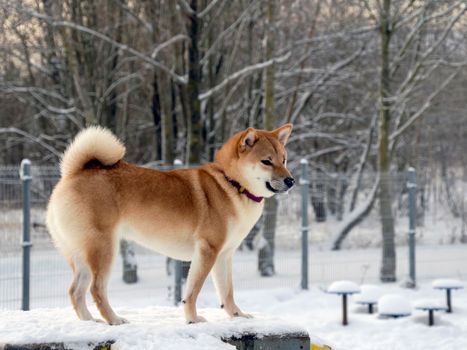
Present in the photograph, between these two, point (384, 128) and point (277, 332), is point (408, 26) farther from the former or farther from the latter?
point (277, 332)

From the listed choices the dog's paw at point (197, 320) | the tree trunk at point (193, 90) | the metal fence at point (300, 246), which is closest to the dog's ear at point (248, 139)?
the dog's paw at point (197, 320)

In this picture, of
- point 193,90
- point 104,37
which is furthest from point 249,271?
point 104,37

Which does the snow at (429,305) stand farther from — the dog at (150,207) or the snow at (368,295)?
the dog at (150,207)

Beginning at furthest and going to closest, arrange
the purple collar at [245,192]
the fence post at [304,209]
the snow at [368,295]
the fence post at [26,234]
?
the fence post at [304,209]
the snow at [368,295]
the fence post at [26,234]
the purple collar at [245,192]

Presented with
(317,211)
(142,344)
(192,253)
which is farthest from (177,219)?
(317,211)

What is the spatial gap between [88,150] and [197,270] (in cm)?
113

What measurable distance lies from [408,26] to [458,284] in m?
9.65

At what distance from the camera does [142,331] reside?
4.78m

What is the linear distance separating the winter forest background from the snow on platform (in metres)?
6.72

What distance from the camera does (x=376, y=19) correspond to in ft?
43.3

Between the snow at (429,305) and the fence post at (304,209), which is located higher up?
the fence post at (304,209)

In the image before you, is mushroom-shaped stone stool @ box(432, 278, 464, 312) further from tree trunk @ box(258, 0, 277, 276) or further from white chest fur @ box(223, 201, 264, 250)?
white chest fur @ box(223, 201, 264, 250)

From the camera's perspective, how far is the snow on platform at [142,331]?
4.64 metres

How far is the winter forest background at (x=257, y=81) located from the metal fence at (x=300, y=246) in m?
0.11
